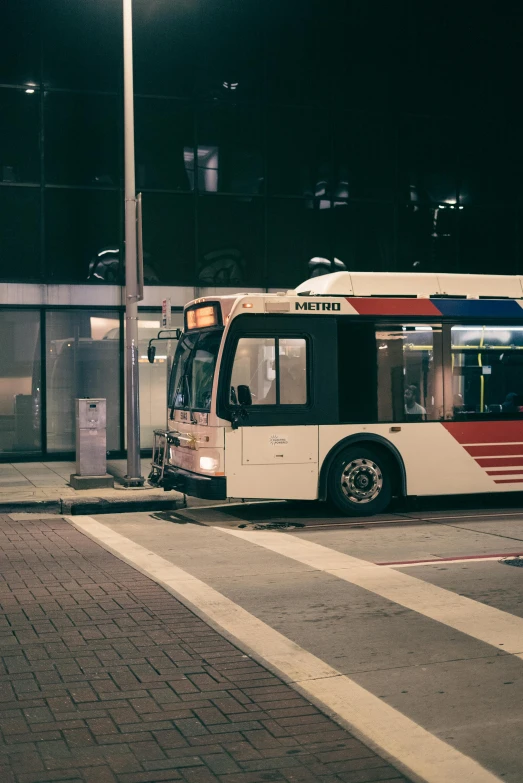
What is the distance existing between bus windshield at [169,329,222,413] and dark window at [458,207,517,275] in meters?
10.9

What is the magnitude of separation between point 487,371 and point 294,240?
8.53m

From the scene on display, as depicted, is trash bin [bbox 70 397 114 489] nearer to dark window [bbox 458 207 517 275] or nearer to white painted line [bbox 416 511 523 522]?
white painted line [bbox 416 511 523 522]

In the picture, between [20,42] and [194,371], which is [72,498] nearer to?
[194,371]

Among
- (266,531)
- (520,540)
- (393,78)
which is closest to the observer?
(520,540)

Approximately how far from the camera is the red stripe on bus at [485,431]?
13852 millimetres

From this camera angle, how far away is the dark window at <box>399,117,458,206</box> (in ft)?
74.5

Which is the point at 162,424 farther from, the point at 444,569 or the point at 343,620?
the point at 343,620

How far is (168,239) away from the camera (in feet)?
68.5

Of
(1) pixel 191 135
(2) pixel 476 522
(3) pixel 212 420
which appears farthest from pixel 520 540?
(1) pixel 191 135

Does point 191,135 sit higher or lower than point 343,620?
higher

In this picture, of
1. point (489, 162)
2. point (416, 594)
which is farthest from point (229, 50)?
point (416, 594)

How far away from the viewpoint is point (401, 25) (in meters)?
22.7

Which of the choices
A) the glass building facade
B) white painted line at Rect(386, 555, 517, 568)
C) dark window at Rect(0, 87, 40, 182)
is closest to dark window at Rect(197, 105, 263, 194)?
the glass building facade

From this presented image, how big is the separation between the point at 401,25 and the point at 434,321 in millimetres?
11428
